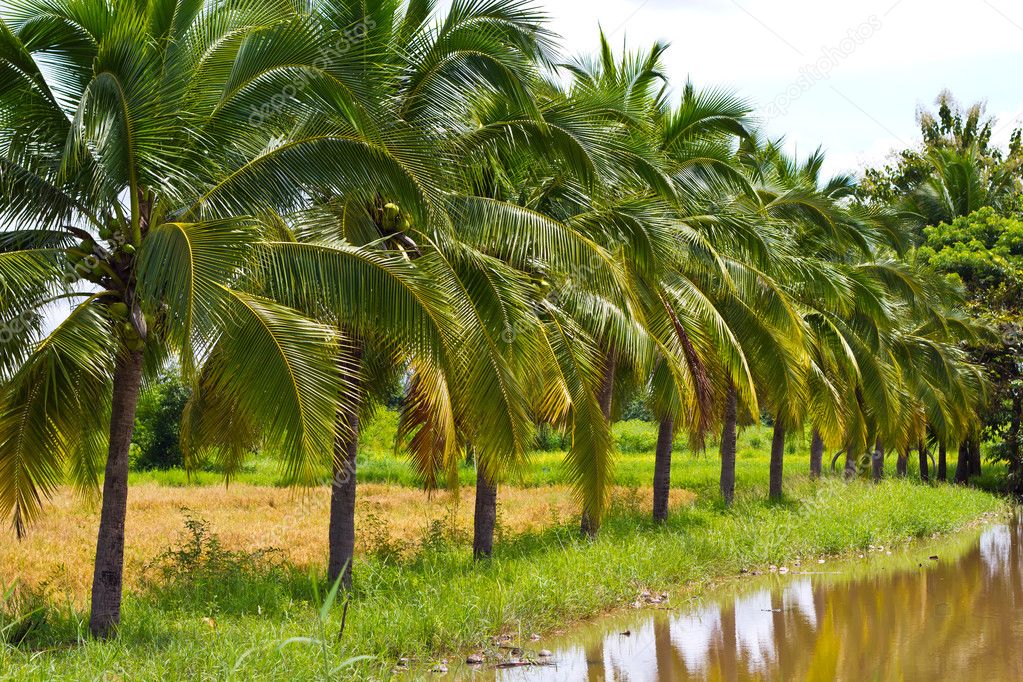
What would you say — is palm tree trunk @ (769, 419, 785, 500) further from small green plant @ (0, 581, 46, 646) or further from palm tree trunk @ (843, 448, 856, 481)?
small green plant @ (0, 581, 46, 646)

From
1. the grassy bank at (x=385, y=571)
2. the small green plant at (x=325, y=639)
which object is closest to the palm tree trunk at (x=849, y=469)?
the grassy bank at (x=385, y=571)

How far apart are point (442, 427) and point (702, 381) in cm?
411

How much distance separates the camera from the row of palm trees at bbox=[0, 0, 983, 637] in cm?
746

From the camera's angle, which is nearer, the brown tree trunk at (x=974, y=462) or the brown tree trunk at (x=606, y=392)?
the brown tree trunk at (x=606, y=392)

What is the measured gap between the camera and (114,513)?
8523mm

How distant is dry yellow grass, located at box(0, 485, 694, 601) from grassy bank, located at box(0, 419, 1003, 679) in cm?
7

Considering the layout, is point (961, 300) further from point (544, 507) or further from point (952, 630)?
point (952, 630)

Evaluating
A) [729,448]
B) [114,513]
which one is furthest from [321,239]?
[729,448]

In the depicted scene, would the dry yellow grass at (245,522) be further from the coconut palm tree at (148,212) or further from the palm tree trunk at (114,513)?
the coconut palm tree at (148,212)

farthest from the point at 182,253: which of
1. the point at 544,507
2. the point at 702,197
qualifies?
the point at 544,507

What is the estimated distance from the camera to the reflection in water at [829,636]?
359 inches

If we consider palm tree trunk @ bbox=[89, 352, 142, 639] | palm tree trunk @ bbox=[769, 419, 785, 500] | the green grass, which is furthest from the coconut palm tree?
palm tree trunk @ bbox=[769, 419, 785, 500]

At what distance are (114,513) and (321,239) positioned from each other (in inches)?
122

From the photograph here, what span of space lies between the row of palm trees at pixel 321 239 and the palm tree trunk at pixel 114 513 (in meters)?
0.02
